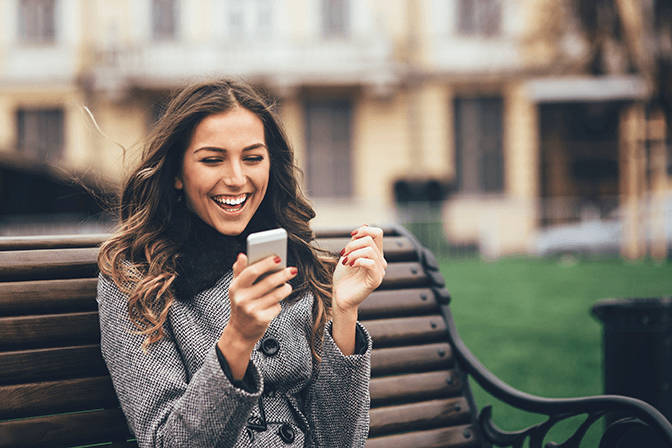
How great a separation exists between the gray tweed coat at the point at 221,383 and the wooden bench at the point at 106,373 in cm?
21

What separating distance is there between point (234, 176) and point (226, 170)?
0.03 m

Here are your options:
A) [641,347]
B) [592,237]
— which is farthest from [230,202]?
[592,237]

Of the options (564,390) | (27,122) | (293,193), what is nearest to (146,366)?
(293,193)

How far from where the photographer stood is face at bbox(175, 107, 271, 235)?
1552mm

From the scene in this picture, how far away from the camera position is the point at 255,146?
63.0 inches

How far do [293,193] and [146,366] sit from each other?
0.67 meters

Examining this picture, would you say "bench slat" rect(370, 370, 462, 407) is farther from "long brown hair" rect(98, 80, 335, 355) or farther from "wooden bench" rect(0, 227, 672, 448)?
"long brown hair" rect(98, 80, 335, 355)

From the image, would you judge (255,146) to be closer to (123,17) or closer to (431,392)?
(431,392)

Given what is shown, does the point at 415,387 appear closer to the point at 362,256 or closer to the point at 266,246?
the point at 362,256

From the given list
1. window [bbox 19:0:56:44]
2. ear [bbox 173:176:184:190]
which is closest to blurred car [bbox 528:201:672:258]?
ear [bbox 173:176:184:190]

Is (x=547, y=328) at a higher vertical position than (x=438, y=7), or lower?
lower

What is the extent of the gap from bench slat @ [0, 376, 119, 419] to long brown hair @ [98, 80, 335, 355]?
1.04 feet

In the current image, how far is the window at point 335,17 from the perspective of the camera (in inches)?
623

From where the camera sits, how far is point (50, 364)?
1.58 metres
